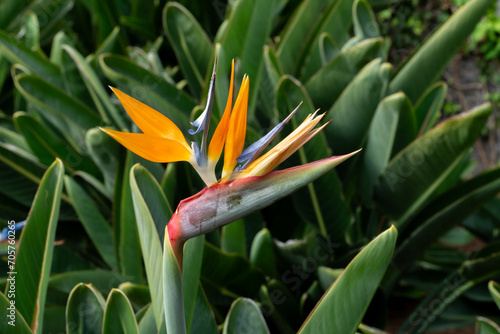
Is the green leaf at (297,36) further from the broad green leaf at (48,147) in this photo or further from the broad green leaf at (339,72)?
the broad green leaf at (48,147)

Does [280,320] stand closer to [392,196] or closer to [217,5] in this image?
[392,196]

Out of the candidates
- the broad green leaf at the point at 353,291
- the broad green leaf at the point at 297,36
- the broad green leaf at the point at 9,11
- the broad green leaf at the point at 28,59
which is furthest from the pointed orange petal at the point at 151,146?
the broad green leaf at the point at 9,11

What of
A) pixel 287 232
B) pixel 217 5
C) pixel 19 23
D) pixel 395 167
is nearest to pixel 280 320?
pixel 287 232

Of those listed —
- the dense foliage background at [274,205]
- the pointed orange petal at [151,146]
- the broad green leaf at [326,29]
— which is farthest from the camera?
the broad green leaf at [326,29]

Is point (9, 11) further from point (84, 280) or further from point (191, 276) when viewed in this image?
point (191, 276)

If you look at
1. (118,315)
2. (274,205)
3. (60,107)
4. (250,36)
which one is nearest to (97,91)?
(60,107)

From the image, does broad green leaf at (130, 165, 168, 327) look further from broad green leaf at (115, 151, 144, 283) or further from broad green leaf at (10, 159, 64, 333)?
broad green leaf at (115, 151, 144, 283)

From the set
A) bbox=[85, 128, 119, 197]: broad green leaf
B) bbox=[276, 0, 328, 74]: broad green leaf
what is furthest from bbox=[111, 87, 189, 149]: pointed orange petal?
bbox=[276, 0, 328, 74]: broad green leaf
